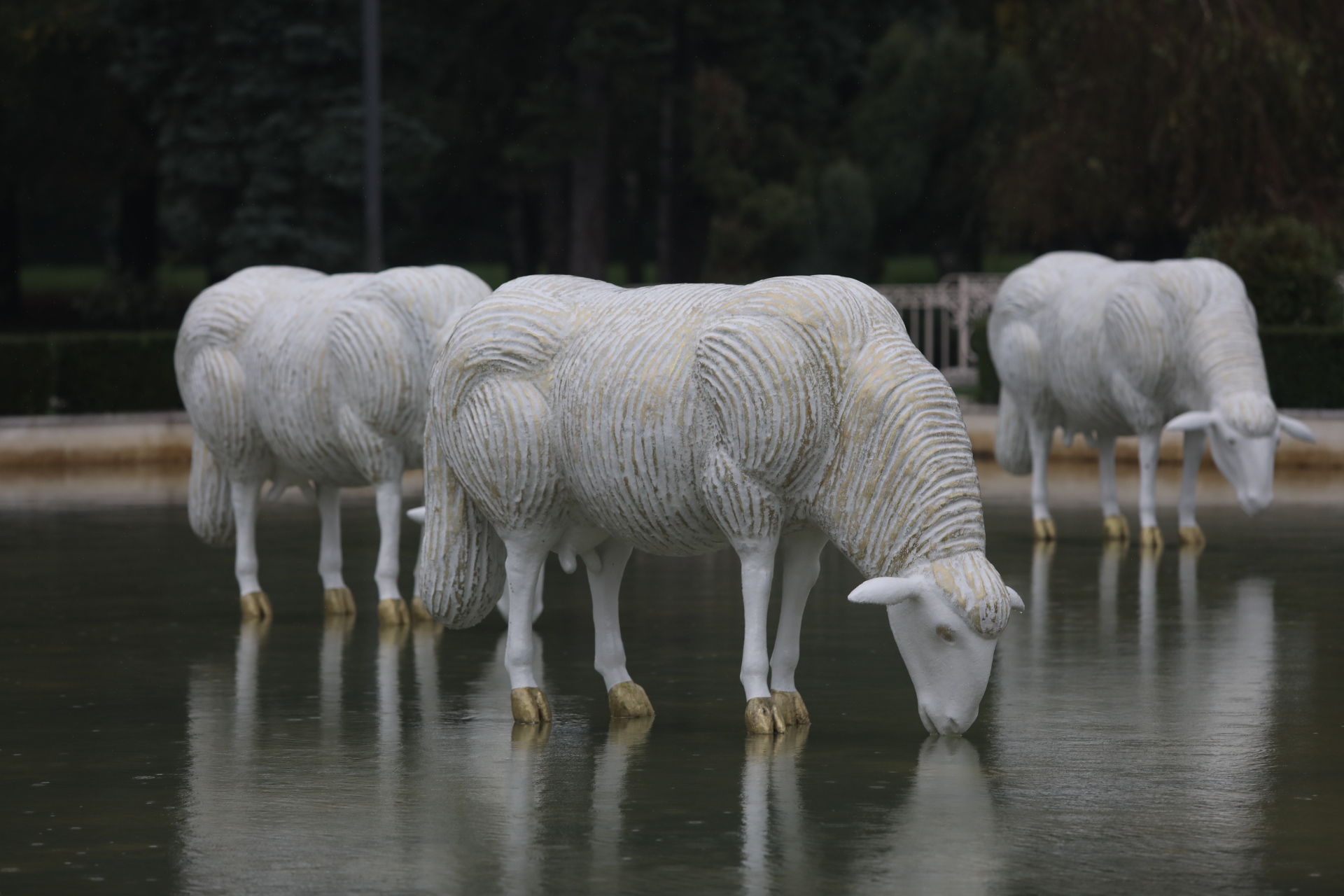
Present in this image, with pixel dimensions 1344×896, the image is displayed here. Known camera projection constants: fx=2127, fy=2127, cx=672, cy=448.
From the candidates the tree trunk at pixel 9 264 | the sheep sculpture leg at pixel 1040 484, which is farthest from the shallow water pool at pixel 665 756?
the tree trunk at pixel 9 264

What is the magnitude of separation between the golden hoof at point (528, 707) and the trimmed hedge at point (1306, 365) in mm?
15309

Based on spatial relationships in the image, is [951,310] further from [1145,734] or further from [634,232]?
[1145,734]

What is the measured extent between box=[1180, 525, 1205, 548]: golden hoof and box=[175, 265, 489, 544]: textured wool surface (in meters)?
6.01

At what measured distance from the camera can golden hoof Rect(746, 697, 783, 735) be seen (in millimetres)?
8117

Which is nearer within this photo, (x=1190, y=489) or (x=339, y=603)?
(x=339, y=603)

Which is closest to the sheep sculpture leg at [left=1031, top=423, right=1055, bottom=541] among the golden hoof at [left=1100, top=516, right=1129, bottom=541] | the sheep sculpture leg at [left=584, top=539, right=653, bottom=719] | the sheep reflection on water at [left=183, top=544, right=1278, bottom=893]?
the golden hoof at [left=1100, top=516, right=1129, bottom=541]

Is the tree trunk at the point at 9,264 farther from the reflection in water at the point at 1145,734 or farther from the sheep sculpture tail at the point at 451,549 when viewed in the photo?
the sheep sculpture tail at the point at 451,549

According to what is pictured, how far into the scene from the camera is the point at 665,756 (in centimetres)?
783

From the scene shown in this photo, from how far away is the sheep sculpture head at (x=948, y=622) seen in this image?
24.7 feet

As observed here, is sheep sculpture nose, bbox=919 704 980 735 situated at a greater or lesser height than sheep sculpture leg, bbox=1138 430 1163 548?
lesser

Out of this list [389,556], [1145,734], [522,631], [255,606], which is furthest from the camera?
[255,606]

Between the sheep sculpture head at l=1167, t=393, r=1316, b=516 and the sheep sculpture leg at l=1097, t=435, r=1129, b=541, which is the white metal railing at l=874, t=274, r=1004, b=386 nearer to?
the sheep sculpture leg at l=1097, t=435, r=1129, b=541

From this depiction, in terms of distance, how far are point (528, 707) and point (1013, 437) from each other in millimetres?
9213

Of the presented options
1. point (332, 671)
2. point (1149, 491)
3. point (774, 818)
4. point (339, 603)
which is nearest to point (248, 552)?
point (339, 603)
